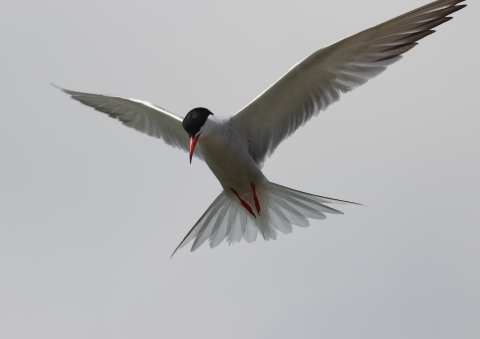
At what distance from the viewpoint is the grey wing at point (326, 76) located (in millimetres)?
6844

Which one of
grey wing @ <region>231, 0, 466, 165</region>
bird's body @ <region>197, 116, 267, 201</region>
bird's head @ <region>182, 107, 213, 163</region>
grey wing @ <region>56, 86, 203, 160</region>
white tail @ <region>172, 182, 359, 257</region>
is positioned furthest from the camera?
grey wing @ <region>56, 86, 203, 160</region>

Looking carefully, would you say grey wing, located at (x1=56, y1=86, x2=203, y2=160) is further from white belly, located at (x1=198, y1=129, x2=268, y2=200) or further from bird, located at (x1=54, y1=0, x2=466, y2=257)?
white belly, located at (x1=198, y1=129, x2=268, y2=200)

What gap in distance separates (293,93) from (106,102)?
2.53 meters

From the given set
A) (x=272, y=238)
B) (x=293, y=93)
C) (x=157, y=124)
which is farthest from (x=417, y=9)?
(x=157, y=124)

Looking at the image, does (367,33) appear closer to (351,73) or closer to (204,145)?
(351,73)

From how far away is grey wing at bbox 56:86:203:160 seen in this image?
865 cm

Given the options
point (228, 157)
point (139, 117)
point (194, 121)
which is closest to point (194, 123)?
point (194, 121)

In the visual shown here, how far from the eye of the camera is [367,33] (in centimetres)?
693

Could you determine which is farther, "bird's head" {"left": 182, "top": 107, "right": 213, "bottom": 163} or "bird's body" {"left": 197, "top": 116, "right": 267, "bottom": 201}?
"bird's body" {"left": 197, "top": 116, "right": 267, "bottom": 201}

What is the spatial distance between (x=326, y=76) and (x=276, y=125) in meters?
0.81

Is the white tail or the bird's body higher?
the bird's body

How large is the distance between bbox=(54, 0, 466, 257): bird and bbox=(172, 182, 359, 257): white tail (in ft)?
0.03

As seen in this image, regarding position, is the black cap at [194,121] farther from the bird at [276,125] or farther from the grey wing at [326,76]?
the grey wing at [326,76]

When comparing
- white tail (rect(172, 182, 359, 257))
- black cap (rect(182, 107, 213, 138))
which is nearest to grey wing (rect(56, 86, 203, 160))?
white tail (rect(172, 182, 359, 257))
